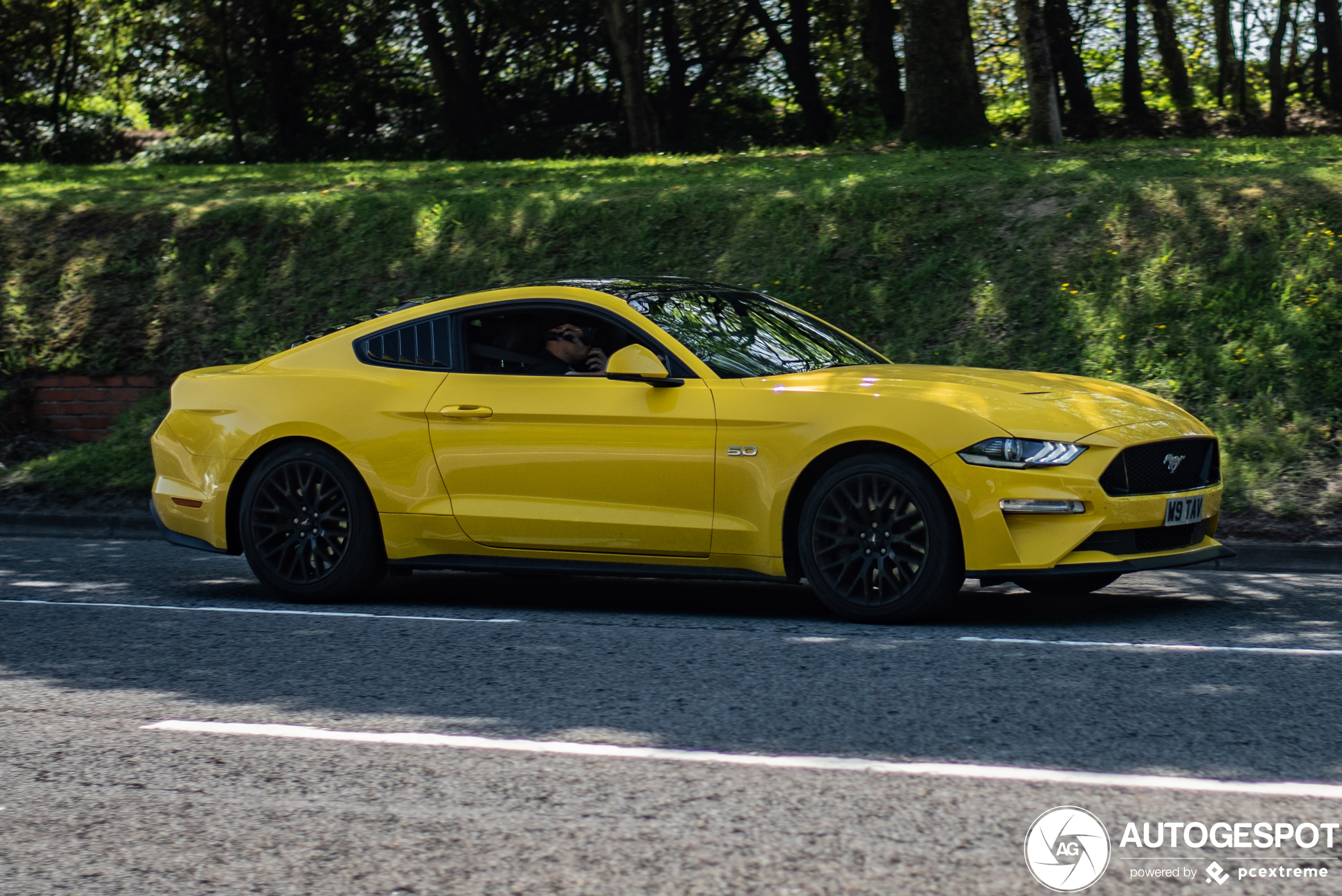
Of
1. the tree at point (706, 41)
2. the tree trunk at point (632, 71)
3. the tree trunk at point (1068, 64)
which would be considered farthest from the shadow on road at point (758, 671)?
the tree at point (706, 41)

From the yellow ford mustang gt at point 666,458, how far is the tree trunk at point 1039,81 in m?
10.3

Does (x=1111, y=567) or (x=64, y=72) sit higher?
(x=64, y=72)

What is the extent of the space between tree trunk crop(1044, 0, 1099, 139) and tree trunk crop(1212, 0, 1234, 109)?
4.20 meters

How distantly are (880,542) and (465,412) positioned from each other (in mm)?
2193

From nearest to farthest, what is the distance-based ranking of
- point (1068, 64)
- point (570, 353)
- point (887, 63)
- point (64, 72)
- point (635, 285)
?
point (570, 353) < point (635, 285) < point (1068, 64) < point (887, 63) < point (64, 72)

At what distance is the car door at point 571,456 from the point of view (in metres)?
6.59

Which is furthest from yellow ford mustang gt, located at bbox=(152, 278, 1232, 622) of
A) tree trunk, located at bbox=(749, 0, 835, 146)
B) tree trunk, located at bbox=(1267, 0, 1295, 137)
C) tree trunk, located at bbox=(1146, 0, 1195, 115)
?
tree trunk, located at bbox=(1146, 0, 1195, 115)

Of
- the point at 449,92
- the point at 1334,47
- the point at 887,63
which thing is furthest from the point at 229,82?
the point at 1334,47

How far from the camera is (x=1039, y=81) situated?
56.5ft

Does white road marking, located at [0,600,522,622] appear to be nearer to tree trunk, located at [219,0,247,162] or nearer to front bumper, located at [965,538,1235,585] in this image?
front bumper, located at [965,538,1235,585]

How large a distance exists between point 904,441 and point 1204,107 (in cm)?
2698

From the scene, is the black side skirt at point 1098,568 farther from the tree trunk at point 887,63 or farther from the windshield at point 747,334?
the tree trunk at point 887,63

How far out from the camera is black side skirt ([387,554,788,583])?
6.58m

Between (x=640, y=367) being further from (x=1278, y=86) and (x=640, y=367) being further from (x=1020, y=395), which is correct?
(x=1278, y=86)
